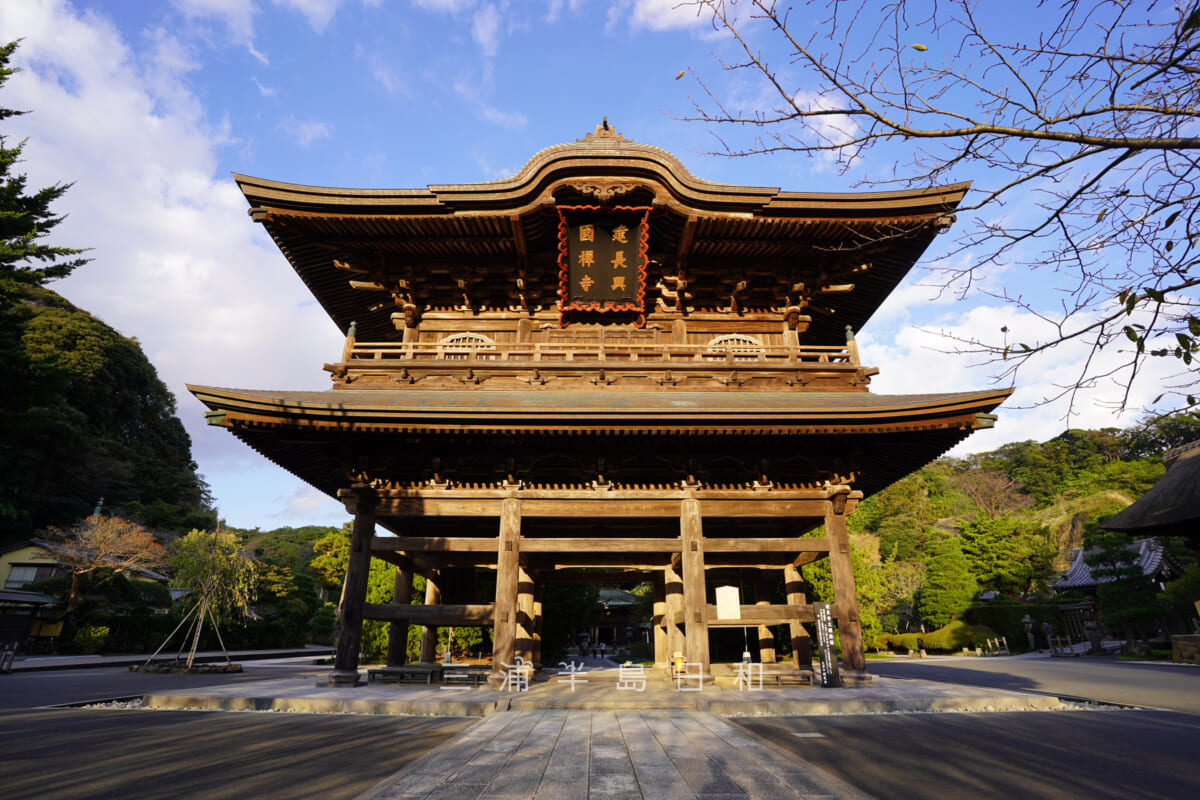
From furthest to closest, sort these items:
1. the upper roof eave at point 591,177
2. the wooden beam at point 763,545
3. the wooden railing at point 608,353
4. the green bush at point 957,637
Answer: the green bush at point 957,637 < the wooden railing at point 608,353 < the upper roof eave at point 591,177 < the wooden beam at point 763,545

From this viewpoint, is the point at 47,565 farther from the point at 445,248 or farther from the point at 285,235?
the point at 445,248

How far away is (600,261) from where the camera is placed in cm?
1191

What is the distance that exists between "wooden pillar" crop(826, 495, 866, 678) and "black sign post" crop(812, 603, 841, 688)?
1.62 ft

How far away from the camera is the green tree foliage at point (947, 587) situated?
3253cm

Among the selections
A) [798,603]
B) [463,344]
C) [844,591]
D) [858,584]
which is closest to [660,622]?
[798,603]

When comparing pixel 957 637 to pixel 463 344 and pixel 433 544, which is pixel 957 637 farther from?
A: pixel 463 344

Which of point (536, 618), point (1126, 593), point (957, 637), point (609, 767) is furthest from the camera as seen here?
point (957, 637)

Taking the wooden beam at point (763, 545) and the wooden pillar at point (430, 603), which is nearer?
the wooden beam at point (763, 545)

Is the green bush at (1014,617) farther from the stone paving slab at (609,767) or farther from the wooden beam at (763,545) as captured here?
the stone paving slab at (609,767)

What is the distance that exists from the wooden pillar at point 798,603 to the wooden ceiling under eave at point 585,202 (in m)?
6.09

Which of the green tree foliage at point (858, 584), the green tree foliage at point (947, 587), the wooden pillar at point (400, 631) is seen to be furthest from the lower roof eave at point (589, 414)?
the green tree foliage at point (947, 587)

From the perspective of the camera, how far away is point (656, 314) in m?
13.0

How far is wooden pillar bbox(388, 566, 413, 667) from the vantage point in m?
11.6

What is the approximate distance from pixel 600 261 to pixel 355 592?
8212 millimetres
